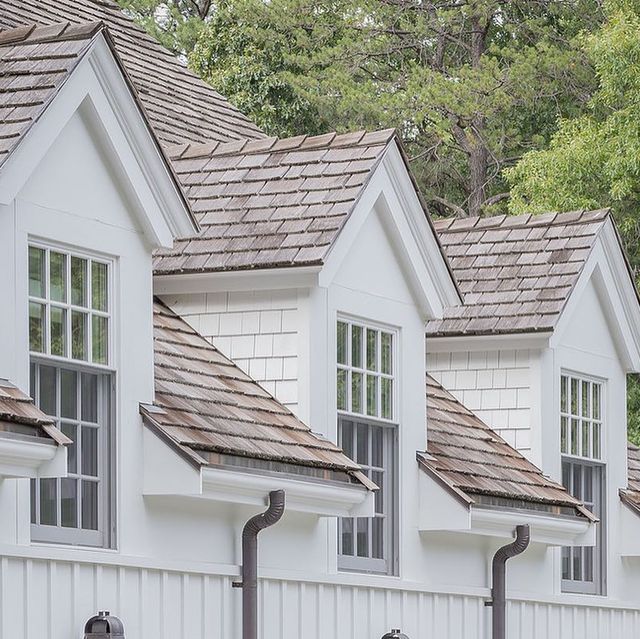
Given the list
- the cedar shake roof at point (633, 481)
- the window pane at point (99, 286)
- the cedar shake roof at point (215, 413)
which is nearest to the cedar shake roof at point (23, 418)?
the window pane at point (99, 286)

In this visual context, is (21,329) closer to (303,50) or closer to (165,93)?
(165,93)

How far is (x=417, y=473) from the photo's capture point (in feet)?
42.6

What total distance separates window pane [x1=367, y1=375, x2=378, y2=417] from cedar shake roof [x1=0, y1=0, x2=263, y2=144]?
10.5 ft

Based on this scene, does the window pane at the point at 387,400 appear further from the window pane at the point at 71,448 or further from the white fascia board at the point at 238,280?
the window pane at the point at 71,448

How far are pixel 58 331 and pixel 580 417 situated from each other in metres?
6.83

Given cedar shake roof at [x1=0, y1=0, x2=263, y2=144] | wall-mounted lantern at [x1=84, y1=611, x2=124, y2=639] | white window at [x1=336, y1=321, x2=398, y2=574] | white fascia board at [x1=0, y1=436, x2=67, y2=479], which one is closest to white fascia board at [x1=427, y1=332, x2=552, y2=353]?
white window at [x1=336, y1=321, x2=398, y2=574]

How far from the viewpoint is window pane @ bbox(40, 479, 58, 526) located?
970 cm

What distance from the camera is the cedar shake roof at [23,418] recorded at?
8.61 metres

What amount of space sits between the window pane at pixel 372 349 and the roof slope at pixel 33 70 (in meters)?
3.61

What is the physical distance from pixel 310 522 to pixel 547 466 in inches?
138

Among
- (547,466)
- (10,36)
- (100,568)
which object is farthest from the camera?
(547,466)

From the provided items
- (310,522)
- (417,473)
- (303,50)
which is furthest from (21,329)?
(303,50)

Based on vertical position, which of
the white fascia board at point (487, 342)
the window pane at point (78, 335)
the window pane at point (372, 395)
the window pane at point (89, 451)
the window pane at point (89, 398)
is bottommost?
the window pane at point (89, 451)

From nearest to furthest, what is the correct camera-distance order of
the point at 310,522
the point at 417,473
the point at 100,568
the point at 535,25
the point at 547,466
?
the point at 100,568
the point at 310,522
the point at 417,473
the point at 547,466
the point at 535,25
